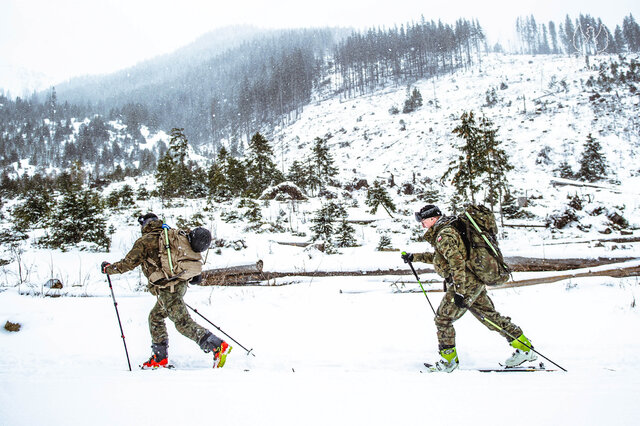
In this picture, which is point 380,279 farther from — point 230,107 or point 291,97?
point 230,107

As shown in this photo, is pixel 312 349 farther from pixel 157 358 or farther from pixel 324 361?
pixel 157 358

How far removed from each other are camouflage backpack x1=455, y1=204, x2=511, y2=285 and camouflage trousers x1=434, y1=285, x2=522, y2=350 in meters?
0.26

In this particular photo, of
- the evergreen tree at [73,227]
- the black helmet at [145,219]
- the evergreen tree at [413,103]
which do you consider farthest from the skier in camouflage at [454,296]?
the evergreen tree at [413,103]

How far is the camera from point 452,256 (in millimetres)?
3342

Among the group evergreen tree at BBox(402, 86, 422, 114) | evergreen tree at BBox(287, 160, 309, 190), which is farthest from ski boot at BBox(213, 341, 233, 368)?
evergreen tree at BBox(402, 86, 422, 114)

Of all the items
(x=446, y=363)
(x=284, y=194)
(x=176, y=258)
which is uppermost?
(x=176, y=258)

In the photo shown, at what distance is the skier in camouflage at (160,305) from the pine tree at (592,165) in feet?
100

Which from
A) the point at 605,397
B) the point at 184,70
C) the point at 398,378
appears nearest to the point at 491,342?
the point at 605,397

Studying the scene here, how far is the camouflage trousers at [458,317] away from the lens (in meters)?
3.55

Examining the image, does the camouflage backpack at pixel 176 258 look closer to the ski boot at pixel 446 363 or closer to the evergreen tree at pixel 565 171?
the ski boot at pixel 446 363

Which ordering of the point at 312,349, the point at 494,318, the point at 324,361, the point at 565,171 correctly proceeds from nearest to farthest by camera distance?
the point at 494,318 → the point at 324,361 → the point at 312,349 → the point at 565,171

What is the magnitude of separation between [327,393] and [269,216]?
14.6m

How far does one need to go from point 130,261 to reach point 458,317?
→ 3979 mm

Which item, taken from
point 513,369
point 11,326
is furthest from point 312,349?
point 11,326
